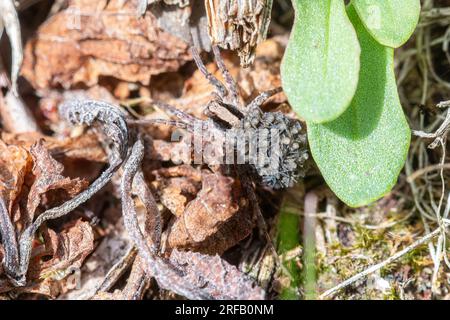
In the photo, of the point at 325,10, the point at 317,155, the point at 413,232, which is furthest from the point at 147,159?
the point at 413,232

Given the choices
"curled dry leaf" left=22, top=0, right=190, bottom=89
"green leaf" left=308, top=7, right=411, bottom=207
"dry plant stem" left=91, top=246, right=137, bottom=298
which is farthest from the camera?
"curled dry leaf" left=22, top=0, right=190, bottom=89

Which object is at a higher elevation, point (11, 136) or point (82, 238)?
point (11, 136)

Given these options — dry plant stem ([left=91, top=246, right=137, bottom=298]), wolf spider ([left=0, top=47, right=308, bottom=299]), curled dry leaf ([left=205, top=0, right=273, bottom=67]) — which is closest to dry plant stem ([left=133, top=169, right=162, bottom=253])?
wolf spider ([left=0, top=47, right=308, bottom=299])

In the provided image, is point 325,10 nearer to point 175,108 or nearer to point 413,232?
point 175,108

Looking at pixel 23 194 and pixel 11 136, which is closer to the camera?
pixel 23 194

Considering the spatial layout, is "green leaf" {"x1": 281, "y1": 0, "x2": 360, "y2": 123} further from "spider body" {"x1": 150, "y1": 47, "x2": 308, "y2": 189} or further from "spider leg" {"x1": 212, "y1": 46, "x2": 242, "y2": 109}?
"spider leg" {"x1": 212, "y1": 46, "x2": 242, "y2": 109}
